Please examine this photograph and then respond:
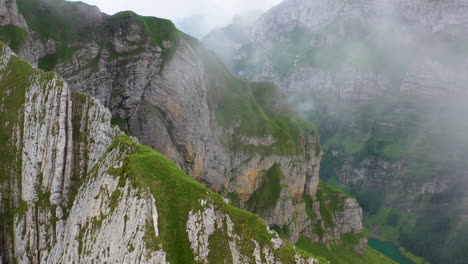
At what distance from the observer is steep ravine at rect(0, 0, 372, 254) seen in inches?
3573

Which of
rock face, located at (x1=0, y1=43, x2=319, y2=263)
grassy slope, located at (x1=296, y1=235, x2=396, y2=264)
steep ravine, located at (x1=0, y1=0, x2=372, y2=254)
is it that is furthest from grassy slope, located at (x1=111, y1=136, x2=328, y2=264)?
grassy slope, located at (x1=296, y1=235, x2=396, y2=264)

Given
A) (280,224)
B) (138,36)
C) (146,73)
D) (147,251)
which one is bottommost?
(280,224)

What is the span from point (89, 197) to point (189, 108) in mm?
65761

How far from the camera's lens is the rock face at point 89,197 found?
30.0 m

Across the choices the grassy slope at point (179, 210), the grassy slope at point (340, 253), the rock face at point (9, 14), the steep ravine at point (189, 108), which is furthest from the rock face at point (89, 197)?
the grassy slope at point (340, 253)

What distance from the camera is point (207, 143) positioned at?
10769 centimetres

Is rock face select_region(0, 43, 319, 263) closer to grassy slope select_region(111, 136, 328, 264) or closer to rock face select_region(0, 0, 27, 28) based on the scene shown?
grassy slope select_region(111, 136, 328, 264)

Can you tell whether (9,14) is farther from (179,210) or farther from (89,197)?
(179,210)

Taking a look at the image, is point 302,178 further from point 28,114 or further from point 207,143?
point 28,114

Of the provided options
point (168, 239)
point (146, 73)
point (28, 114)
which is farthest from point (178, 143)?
point (168, 239)

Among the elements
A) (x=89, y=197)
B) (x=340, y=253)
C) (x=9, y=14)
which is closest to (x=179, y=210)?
(x=89, y=197)

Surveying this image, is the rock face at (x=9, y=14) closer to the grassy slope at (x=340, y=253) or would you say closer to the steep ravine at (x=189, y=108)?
the steep ravine at (x=189, y=108)

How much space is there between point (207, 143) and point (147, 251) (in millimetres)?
79526

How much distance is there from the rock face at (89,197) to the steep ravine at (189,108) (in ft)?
130
